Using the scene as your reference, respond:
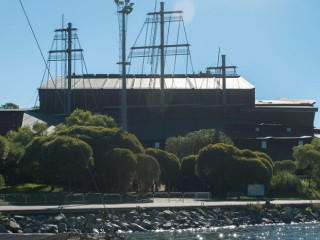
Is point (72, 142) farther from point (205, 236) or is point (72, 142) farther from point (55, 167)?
point (205, 236)

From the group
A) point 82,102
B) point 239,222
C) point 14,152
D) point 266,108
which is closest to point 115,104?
point 82,102

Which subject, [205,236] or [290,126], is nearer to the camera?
[205,236]

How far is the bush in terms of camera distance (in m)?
56.2

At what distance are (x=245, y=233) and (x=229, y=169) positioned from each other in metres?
17.9

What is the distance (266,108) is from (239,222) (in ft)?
185

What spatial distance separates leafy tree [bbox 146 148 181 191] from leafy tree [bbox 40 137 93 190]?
10.8 meters

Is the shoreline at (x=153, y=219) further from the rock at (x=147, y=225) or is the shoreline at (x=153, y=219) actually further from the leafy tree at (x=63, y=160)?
the leafy tree at (x=63, y=160)

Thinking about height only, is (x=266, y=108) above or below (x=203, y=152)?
above

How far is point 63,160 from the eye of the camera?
4612 cm

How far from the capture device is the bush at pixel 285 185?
56.2 m

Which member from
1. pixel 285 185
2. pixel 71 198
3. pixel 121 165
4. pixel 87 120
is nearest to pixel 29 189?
pixel 121 165

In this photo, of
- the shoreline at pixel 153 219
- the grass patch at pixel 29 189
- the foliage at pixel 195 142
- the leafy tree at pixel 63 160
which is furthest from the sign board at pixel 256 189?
the grass patch at pixel 29 189

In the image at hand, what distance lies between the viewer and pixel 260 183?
175 ft

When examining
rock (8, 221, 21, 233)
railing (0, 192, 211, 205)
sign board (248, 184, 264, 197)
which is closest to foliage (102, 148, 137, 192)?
railing (0, 192, 211, 205)
